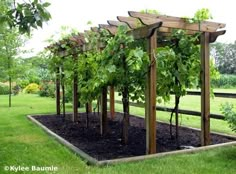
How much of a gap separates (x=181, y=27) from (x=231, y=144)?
2.08 metres

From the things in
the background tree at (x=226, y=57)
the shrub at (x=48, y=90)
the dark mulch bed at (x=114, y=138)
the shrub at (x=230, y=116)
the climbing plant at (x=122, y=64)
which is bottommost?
the dark mulch bed at (x=114, y=138)

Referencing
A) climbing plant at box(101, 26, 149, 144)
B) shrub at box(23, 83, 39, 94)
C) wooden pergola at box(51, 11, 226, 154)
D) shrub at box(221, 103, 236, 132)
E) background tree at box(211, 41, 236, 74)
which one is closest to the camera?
shrub at box(221, 103, 236, 132)

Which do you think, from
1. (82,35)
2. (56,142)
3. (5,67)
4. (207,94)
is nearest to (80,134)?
(56,142)

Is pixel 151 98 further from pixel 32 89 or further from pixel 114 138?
pixel 32 89

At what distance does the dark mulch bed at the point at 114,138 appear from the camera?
5.11m

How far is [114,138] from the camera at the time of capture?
6199mm

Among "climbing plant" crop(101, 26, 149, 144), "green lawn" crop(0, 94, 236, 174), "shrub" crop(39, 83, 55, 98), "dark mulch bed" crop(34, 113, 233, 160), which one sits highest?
"climbing plant" crop(101, 26, 149, 144)

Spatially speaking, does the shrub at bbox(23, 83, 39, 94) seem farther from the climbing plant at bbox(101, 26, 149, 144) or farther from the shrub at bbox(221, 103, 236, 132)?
the shrub at bbox(221, 103, 236, 132)

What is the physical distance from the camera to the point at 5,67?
13.5 meters

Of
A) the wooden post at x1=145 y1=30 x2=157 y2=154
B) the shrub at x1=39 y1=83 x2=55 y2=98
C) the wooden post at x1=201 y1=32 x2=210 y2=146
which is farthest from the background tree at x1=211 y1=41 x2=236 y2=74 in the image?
the wooden post at x1=145 y1=30 x2=157 y2=154

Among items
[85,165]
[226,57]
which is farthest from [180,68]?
[226,57]

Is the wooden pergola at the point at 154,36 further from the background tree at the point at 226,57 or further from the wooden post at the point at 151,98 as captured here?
the background tree at the point at 226,57

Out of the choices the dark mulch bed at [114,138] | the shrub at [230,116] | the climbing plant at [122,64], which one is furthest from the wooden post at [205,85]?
the climbing plant at [122,64]

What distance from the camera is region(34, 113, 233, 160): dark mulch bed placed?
5114 millimetres
